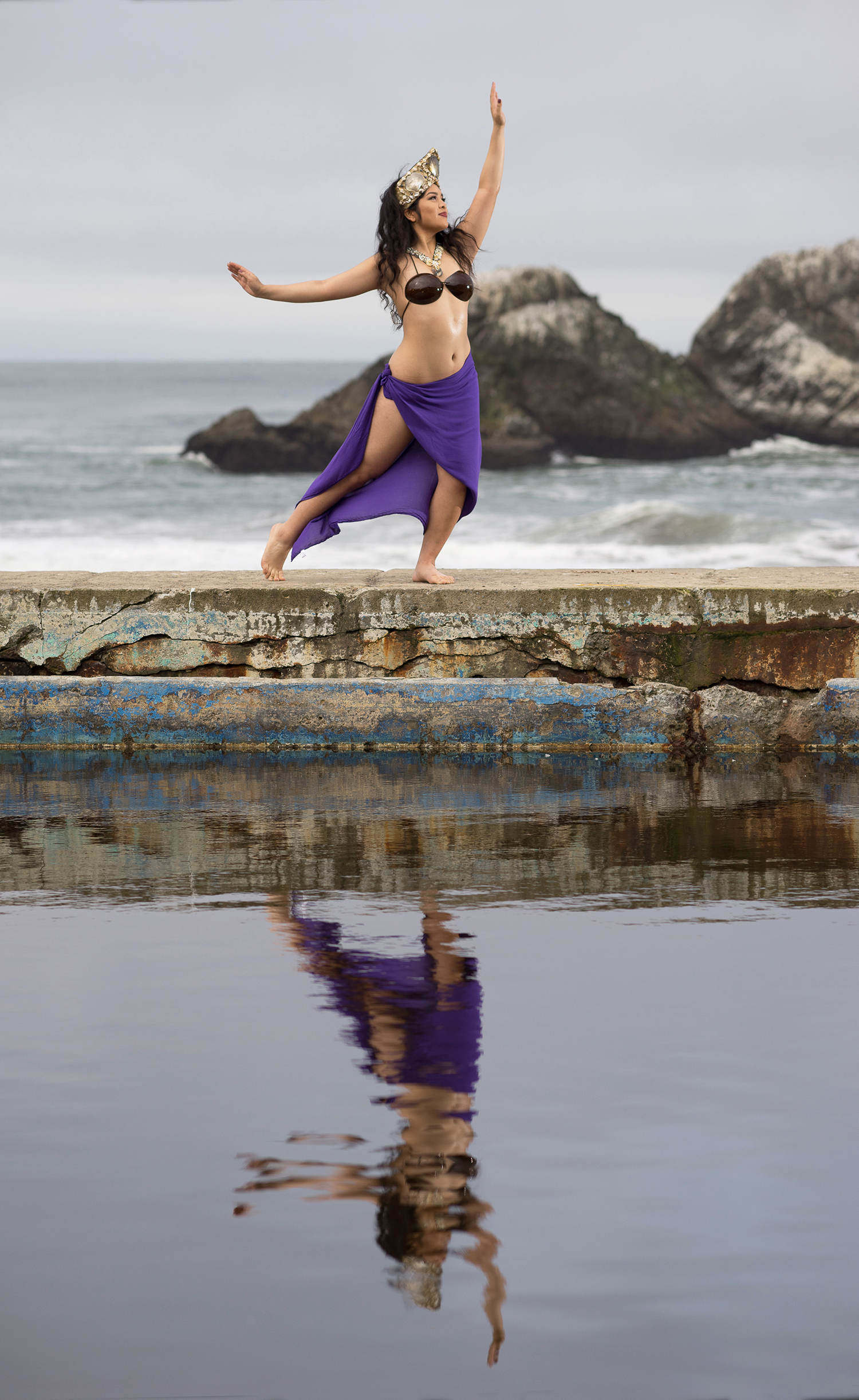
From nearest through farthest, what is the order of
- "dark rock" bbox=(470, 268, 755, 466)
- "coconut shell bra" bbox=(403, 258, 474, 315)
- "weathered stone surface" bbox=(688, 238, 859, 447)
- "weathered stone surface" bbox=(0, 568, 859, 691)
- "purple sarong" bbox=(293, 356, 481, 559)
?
"coconut shell bra" bbox=(403, 258, 474, 315)
"weathered stone surface" bbox=(0, 568, 859, 691)
"purple sarong" bbox=(293, 356, 481, 559)
"dark rock" bbox=(470, 268, 755, 466)
"weathered stone surface" bbox=(688, 238, 859, 447)

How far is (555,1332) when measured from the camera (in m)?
1.68

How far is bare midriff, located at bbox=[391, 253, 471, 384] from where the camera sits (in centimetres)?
548

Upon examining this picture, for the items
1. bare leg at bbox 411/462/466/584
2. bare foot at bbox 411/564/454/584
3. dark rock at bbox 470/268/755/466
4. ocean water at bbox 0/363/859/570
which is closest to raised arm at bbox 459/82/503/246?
bare leg at bbox 411/462/466/584

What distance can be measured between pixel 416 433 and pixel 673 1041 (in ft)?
11.6

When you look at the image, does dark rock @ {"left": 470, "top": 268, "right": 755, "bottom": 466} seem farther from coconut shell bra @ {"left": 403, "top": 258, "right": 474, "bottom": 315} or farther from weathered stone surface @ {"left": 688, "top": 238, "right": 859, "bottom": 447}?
coconut shell bra @ {"left": 403, "top": 258, "right": 474, "bottom": 315}

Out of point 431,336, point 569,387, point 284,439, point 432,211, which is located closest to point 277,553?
point 431,336

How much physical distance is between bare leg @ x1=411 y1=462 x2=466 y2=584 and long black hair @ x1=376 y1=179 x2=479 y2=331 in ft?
2.02

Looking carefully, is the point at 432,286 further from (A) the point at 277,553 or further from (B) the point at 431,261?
(A) the point at 277,553

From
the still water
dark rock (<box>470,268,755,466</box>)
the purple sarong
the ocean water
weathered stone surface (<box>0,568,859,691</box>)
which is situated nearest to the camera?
the still water

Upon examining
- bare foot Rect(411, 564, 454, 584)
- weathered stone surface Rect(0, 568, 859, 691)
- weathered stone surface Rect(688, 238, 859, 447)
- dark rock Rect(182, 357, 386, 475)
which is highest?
weathered stone surface Rect(688, 238, 859, 447)

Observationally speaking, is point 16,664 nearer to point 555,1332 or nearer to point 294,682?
point 294,682

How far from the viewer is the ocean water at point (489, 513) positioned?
55.7ft

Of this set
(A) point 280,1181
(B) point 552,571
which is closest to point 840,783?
(B) point 552,571

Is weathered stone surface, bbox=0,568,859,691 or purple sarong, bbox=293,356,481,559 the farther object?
purple sarong, bbox=293,356,481,559
